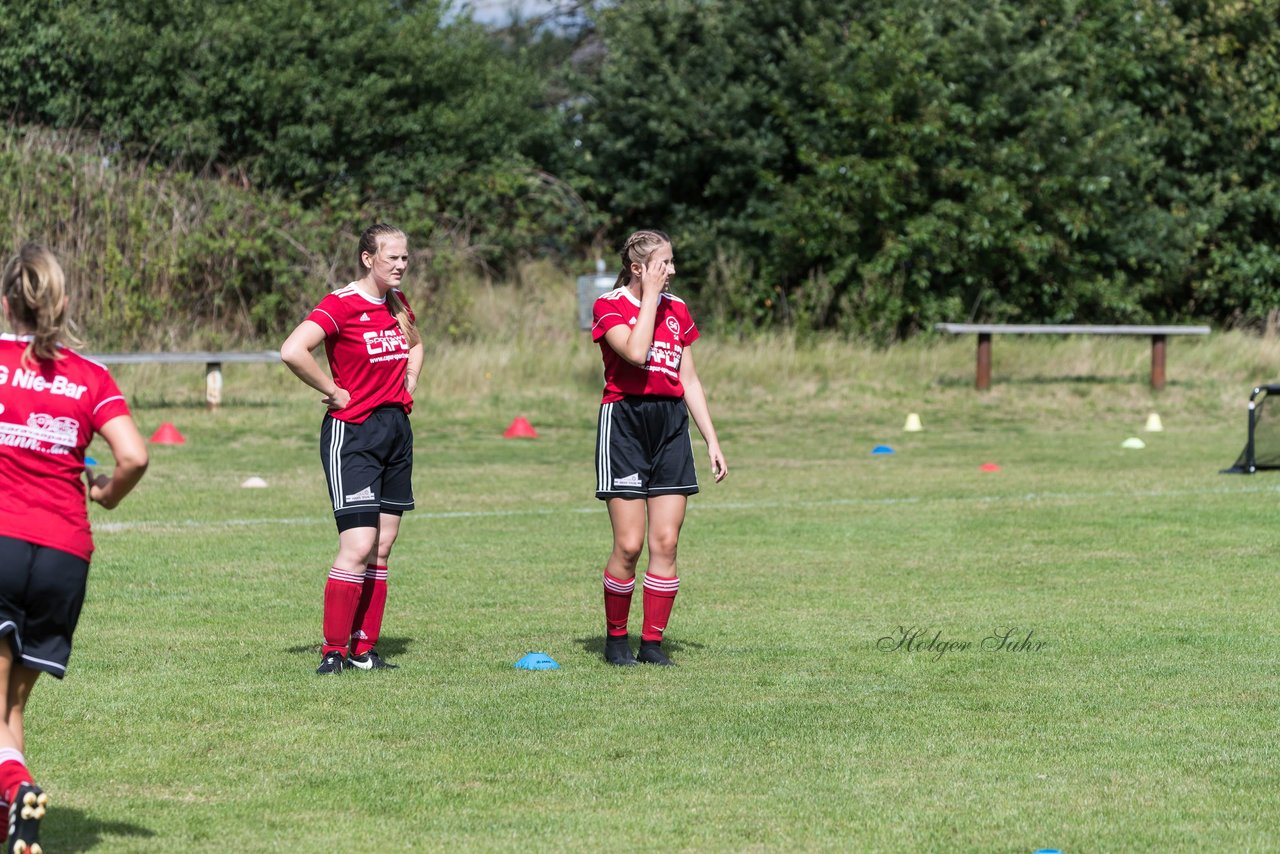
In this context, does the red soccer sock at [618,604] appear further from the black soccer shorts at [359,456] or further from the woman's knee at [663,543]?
the black soccer shorts at [359,456]

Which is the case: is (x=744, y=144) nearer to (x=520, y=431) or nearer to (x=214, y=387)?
(x=520, y=431)

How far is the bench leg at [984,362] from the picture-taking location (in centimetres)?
2319

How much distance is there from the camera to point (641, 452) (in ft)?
23.3

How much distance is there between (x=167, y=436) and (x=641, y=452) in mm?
11499

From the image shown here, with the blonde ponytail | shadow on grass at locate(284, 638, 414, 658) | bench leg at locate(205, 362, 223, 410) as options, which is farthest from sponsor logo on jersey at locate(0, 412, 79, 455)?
bench leg at locate(205, 362, 223, 410)

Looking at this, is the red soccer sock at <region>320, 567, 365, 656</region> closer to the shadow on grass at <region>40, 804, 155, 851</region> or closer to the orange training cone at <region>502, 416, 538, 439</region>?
the shadow on grass at <region>40, 804, 155, 851</region>

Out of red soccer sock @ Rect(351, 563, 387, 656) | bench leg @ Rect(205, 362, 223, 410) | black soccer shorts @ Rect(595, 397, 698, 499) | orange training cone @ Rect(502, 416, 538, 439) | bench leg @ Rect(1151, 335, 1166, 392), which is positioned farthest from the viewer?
bench leg @ Rect(1151, 335, 1166, 392)

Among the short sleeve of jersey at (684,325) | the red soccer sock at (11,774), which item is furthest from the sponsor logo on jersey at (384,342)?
the red soccer sock at (11,774)

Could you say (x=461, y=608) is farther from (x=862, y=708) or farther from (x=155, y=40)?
(x=155, y=40)

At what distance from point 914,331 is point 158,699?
886 inches

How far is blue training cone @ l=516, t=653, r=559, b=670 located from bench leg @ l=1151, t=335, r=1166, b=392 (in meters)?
18.0

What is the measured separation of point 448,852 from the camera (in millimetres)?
4543

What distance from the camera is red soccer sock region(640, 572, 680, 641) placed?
7238 mm

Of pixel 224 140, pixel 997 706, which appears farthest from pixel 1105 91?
pixel 997 706
